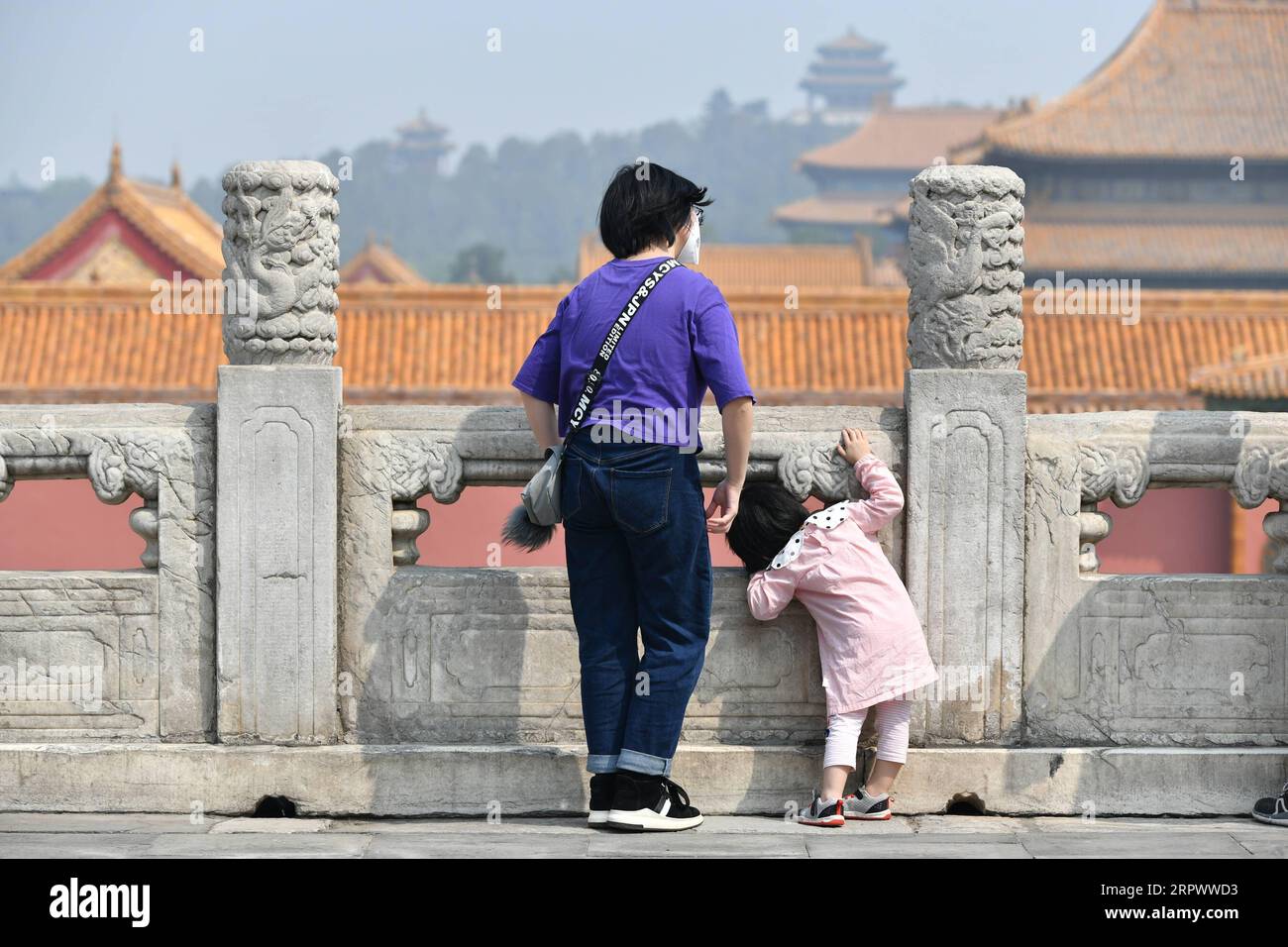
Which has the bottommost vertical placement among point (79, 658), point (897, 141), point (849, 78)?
point (79, 658)

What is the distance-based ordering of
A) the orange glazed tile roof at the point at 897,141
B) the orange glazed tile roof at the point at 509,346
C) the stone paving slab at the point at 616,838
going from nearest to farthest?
the stone paving slab at the point at 616,838, the orange glazed tile roof at the point at 509,346, the orange glazed tile roof at the point at 897,141

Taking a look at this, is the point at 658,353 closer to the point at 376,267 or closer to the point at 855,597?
the point at 855,597

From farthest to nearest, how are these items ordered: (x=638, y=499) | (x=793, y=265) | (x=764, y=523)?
(x=793, y=265), (x=764, y=523), (x=638, y=499)

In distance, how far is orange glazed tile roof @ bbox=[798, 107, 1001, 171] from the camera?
68.5m

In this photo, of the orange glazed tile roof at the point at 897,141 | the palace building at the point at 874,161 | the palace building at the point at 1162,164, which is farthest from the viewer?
the palace building at the point at 874,161

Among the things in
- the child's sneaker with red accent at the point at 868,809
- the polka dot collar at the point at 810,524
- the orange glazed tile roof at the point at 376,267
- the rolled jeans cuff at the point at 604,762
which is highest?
the orange glazed tile roof at the point at 376,267

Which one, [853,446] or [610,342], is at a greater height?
[610,342]

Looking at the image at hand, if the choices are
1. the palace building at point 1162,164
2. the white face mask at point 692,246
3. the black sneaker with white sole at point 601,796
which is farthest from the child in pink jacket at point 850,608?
the palace building at point 1162,164

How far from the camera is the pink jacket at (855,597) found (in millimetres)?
3980

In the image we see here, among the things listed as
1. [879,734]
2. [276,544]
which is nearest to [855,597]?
[879,734]

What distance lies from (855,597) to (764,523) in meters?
0.28

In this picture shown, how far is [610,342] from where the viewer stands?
3742mm

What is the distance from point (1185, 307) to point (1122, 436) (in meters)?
13.7

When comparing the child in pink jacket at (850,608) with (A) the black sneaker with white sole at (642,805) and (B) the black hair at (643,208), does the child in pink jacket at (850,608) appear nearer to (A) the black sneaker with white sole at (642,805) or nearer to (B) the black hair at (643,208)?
(A) the black sneaker with white sole at (642,805)
